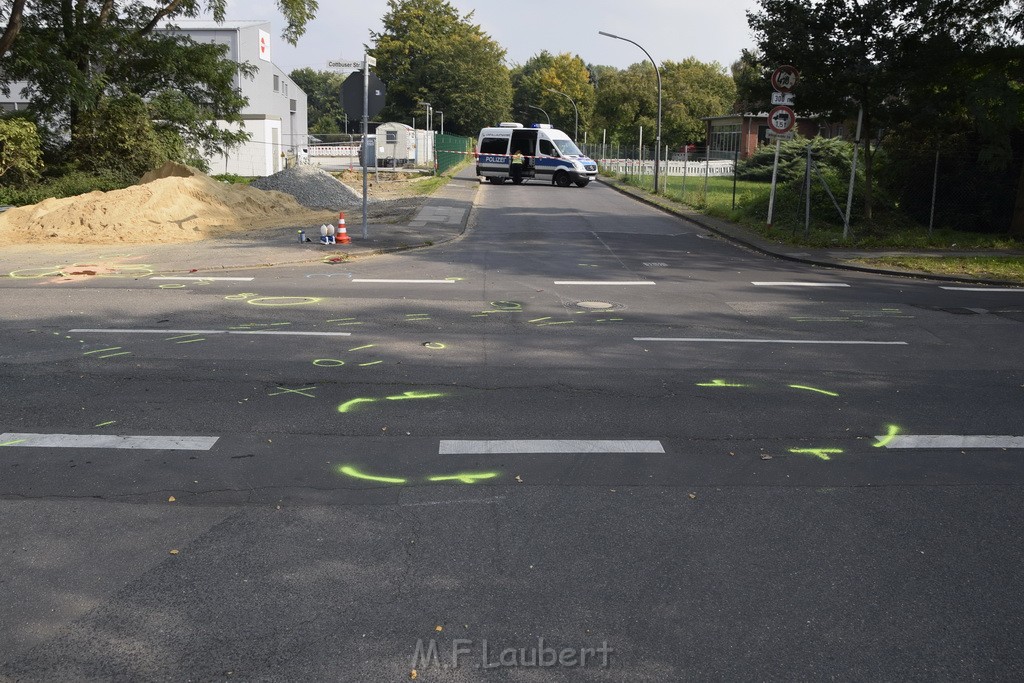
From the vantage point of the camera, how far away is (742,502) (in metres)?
5.54

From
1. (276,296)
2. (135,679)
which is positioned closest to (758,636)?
(135,679)

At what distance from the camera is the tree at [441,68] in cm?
8650

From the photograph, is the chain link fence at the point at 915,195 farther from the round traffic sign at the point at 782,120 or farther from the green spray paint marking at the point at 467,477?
the green spray paint marking at the point at 467,477

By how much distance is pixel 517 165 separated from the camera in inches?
1686

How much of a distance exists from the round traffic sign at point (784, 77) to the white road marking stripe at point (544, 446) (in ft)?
51.0

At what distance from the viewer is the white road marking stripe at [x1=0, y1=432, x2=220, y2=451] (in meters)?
6.34

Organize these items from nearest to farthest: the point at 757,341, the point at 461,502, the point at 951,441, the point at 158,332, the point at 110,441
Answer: the point at 461,502, the point at 110,441, the point at 951,441, the point at 158,332, the point at 757,341

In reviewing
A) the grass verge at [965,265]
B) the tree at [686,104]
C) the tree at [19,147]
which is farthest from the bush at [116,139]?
the tree at [686,104]

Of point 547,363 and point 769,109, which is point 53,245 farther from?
point 769,109

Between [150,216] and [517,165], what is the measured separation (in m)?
24.5

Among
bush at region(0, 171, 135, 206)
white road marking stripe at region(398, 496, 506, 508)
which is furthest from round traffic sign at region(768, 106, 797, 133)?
bush at region(0, 171, 135, 206)

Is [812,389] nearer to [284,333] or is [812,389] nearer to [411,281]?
[284,333]

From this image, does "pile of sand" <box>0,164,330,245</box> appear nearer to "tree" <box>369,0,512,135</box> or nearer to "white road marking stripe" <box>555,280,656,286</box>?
"white road marking stripe" <box>555,280,656,286</box>

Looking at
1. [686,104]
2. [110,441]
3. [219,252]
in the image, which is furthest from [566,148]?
[686,104]
